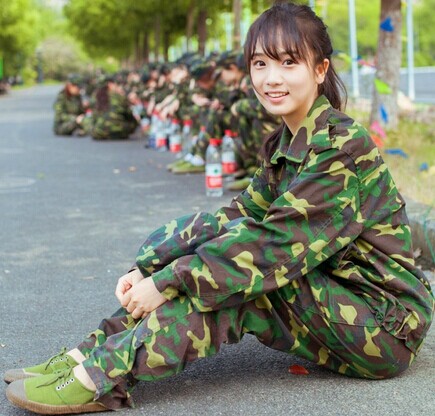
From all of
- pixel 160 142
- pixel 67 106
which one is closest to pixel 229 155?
pixel 160 142

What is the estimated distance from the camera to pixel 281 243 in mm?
2910

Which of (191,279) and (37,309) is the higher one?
(191,279)

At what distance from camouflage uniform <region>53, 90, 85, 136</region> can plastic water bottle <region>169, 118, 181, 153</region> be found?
14.9 ft

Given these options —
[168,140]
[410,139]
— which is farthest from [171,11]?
[410,139]

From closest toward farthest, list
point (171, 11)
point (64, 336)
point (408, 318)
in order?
point (408, 318) → point (64, 336) → point (171, 11)

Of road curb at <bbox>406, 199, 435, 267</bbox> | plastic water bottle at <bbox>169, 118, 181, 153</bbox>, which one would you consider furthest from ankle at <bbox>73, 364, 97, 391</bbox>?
plastic water bottle at <bbox>169, 118, 181, 153</bbox>

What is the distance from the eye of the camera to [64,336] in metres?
→ 3.99

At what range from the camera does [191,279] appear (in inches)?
112

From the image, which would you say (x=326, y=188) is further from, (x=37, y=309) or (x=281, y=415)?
(x=37, y=309)

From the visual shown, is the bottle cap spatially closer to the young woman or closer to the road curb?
the road curb

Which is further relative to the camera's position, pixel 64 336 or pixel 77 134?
pixel 77 134

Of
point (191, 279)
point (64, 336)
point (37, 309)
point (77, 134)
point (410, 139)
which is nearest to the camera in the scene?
point (191, 279)

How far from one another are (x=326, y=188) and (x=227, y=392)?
2.64ft

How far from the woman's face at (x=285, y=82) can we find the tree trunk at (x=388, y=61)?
664 centimetres
